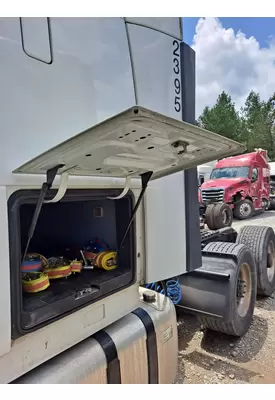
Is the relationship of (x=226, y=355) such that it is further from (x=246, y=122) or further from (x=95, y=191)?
(x=246, y=122)

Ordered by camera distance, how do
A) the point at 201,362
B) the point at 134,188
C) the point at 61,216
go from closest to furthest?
1. the point at 134,188
2. the point at 61,216
3. the point at 201,362

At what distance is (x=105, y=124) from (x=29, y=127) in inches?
16.6

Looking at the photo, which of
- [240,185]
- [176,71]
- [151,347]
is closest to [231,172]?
[240,185]

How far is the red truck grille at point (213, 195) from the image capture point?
1293cm

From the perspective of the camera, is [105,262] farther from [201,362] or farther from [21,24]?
[201,362]

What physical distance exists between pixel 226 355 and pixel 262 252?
1.63 meters

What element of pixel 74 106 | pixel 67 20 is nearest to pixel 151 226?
pixel 74 106

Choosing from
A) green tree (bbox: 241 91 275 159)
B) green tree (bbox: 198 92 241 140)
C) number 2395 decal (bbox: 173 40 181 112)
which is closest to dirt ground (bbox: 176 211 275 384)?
number 2395 decal (bbox: 173 40 181 112)

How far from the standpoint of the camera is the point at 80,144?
46.4 inches

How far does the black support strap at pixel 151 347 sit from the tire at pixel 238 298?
123 cm

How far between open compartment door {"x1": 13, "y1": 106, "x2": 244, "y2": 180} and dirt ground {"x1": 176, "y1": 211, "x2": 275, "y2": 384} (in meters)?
2.00

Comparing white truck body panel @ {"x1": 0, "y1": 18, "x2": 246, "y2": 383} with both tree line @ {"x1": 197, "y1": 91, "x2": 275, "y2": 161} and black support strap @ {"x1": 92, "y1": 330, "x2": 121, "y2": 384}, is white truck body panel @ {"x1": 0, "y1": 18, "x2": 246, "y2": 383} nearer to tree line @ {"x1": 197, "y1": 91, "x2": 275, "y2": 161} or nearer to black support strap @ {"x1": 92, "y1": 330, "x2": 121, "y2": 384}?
black support strap @ {"x1": 92, "y1": 330, "x2": 121, "y2": 384}

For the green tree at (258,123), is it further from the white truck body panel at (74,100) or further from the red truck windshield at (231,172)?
the white truck body panel at (74,100)

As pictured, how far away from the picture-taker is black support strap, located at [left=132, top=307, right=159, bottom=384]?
1.89 metres
